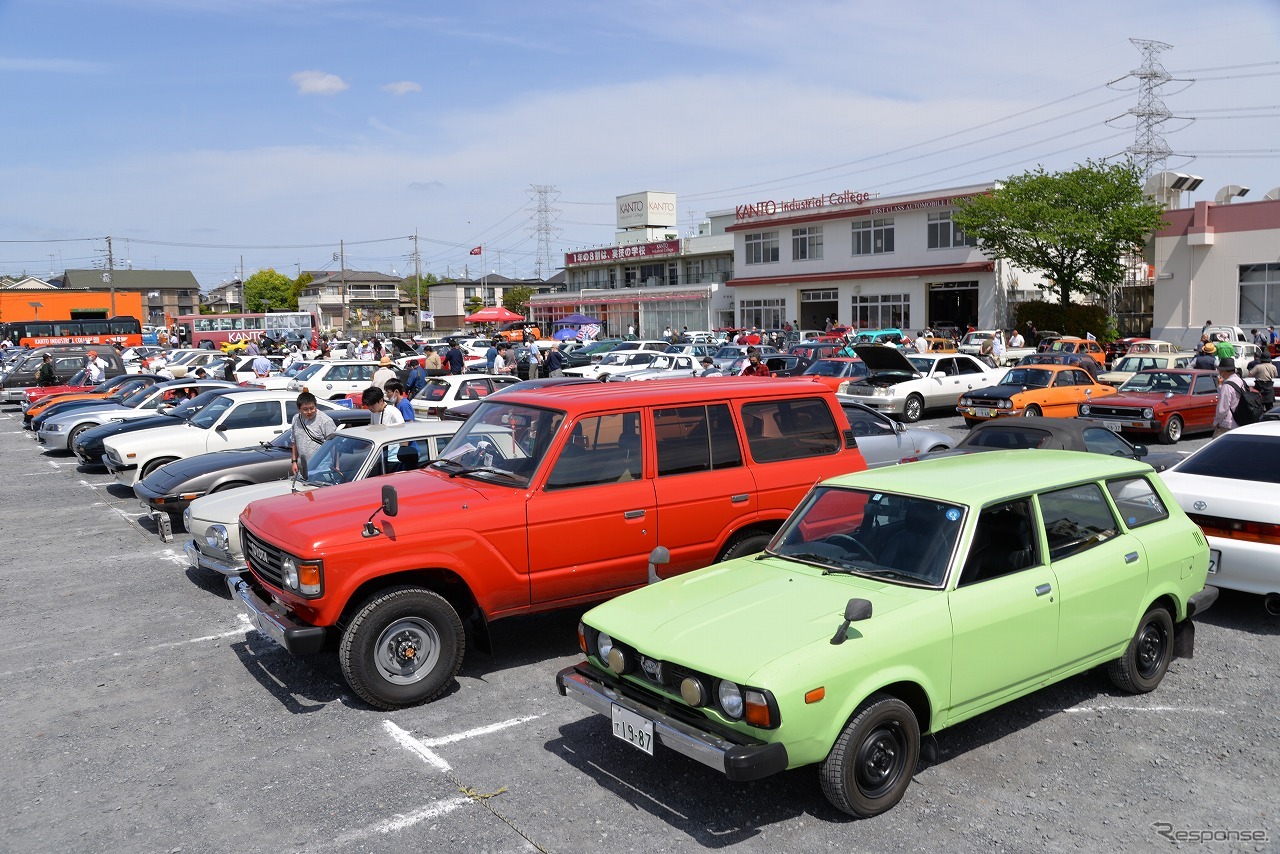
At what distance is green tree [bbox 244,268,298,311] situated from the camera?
126 m

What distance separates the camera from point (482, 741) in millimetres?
5742

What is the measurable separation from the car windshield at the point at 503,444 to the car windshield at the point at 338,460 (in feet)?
5.00

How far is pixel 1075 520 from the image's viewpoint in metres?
5.68

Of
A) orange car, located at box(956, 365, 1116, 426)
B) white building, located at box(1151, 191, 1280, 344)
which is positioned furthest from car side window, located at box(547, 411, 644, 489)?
white building, located at box(1151, 191, 1280, 344)

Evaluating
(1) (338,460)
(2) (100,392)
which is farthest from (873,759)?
(2) (100,392)

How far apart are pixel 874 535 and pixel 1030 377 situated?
16.8 metres

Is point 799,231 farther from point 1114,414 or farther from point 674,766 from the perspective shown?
point 674,766

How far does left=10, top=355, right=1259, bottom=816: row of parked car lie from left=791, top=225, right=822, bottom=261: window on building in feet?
160

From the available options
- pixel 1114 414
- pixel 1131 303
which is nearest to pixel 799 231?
pixel 1131 303

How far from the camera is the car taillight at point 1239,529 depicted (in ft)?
23.6

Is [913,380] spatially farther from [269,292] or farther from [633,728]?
[269,292]

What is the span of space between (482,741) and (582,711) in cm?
74

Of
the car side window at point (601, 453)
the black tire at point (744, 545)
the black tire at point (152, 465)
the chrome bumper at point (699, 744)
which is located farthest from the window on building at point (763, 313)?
the chrome bumper at point (699, 744)

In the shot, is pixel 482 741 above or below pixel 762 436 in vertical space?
below
